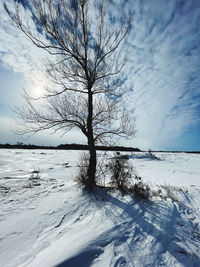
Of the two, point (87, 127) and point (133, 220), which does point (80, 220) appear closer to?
point (133, 220)

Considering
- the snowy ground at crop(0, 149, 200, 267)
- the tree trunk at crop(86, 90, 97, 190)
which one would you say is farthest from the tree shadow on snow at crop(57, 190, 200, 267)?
the tree trunk at crop(86, 90, 97, 190)

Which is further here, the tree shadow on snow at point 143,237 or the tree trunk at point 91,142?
the tree trunk at point 91,142

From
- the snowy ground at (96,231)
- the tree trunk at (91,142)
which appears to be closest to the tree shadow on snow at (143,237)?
the snowy ground at (96,231)

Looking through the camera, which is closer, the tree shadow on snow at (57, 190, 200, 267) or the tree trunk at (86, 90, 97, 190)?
the tree shadow on snow at (57, 190, 200, 267)

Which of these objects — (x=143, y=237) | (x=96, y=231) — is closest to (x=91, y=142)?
(x=96, y=231)

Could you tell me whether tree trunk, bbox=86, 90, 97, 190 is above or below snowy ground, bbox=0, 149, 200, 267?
above

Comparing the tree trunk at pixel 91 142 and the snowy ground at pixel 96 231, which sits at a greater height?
the tree trunk at pixel 91 142

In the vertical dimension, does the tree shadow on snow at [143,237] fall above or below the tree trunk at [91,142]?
below

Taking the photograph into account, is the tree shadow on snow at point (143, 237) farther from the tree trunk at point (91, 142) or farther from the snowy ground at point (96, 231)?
the tree trunk at point (91, 142)

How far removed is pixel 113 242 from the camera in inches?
77.9

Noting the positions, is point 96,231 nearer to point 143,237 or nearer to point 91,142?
point 143,237

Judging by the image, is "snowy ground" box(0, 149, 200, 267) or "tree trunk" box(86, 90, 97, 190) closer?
"snowy ground" box(0, 149, 200, 267)

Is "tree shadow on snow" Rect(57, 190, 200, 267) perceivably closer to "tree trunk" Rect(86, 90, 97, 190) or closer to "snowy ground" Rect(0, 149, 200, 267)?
"snowy ground" Rect(0, 149, 200, 267)

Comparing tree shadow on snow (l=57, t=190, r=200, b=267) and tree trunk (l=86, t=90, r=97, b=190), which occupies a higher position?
tree trunk (l=86, t=90, r=97, b=190)
